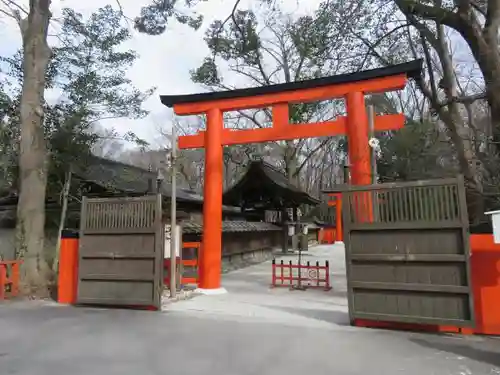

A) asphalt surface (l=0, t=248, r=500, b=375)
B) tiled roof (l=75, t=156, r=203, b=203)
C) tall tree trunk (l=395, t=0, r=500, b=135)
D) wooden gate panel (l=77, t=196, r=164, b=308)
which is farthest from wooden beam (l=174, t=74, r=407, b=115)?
tiled roof (l=75, t=156, r=203, b=203)

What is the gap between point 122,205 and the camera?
25.2ft

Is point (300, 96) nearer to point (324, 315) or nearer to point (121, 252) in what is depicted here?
point (324, 315)

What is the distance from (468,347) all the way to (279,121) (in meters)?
6.04

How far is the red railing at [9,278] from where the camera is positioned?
8609 mm

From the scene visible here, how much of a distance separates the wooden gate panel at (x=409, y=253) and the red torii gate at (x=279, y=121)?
2309 millimetres

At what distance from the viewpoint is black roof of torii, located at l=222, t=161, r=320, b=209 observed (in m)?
19.5

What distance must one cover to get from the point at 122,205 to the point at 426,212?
5332 millimetres

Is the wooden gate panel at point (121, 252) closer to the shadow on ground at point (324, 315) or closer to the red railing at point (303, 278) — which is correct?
the shadow on ground at point (324, 315)

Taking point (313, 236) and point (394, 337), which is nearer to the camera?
point (394, 337)

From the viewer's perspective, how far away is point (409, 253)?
19.0 feet

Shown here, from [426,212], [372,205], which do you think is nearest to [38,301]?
[372,205]

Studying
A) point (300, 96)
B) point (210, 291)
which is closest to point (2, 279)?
point (210, 291)

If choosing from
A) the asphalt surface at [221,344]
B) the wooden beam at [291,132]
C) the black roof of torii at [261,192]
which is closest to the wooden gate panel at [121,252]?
the asphalt surface at [221,344]

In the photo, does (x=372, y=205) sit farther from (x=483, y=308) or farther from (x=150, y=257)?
(x=150, y=257)
